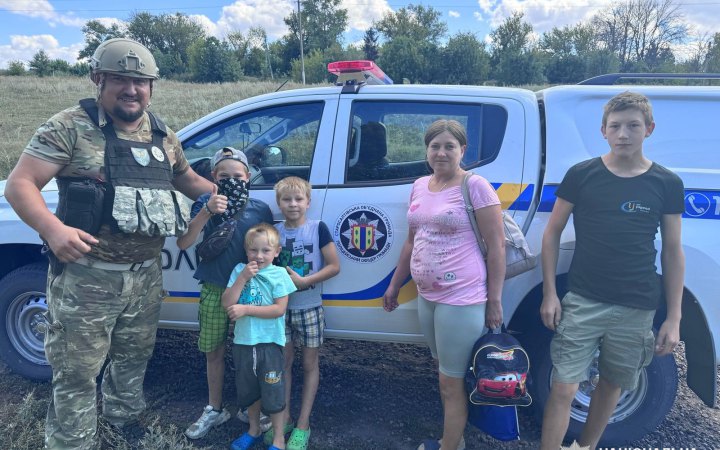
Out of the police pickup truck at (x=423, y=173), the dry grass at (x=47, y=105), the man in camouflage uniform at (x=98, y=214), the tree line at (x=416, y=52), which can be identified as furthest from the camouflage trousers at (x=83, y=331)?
the tree line at (x=416, y=52)

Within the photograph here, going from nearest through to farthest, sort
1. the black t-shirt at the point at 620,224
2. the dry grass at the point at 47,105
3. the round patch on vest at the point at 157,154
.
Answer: the black t-shirt at the point at 620,224 < the round patch on vest at the point at 157,154 < the dry grass at the point at 47,105

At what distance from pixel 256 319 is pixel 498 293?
3.90 ft

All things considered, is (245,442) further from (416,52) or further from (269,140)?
(416,52)

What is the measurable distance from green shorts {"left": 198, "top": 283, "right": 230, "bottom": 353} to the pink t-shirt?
1108 mm

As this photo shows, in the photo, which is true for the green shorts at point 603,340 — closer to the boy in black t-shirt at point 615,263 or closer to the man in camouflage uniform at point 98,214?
the boy in black t-shirt at point 615,263

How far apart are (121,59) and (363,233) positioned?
1.41 m

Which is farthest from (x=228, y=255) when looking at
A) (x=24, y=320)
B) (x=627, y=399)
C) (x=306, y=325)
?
(x=627, y=399)

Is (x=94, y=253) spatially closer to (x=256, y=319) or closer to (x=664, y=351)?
(x=256, y=319)

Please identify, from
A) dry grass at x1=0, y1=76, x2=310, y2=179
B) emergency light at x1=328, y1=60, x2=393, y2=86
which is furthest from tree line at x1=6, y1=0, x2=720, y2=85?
emergency light at x1=328, y1=60, x2=393, y2=86

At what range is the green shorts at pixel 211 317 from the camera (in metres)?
2.66

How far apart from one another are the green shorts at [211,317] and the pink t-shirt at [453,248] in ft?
3.63

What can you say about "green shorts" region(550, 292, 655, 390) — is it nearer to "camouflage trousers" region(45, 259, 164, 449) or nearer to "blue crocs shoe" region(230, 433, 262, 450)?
"blue crocs shoe" region(230, 433, 262, 450)

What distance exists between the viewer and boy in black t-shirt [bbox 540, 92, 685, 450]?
206cm

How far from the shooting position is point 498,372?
2.18 metres
